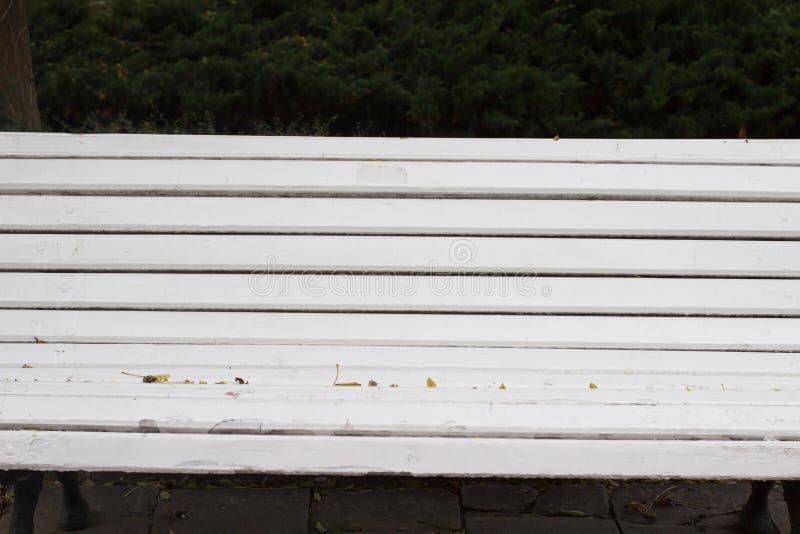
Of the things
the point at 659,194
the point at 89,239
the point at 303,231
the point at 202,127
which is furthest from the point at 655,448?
the point at 202,127

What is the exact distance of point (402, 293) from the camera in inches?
92.5

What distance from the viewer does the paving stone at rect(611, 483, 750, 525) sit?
2.69 meters

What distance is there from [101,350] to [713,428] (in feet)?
4.48

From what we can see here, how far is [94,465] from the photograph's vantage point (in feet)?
5.90

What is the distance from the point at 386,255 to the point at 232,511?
0.89 meters

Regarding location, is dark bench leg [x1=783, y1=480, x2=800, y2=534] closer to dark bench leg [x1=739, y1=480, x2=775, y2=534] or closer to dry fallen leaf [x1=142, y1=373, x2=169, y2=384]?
dark bench leg [x1=739, y1=480, x2=775, y2=534]

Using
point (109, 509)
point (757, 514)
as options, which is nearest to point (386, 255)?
point (109, 509)

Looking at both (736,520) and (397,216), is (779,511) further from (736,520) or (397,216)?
(397,216)

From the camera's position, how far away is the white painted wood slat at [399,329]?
2275 millimetres

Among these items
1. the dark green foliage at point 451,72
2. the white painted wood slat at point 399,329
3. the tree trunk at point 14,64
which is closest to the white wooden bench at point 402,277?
the white painted wood slat at point 399,329

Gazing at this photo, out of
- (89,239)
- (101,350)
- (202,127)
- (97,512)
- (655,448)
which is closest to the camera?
(655,448)

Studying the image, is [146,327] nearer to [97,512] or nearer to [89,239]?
[89,239]

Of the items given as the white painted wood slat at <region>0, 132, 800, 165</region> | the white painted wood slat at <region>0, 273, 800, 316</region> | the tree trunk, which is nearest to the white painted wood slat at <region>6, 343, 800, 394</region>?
the white painted wood slat at <region>0, 273, 800, 316</region>

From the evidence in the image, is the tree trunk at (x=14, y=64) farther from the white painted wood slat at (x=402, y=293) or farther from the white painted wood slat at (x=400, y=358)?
the white painted wood slat at (x=400, y=358)
